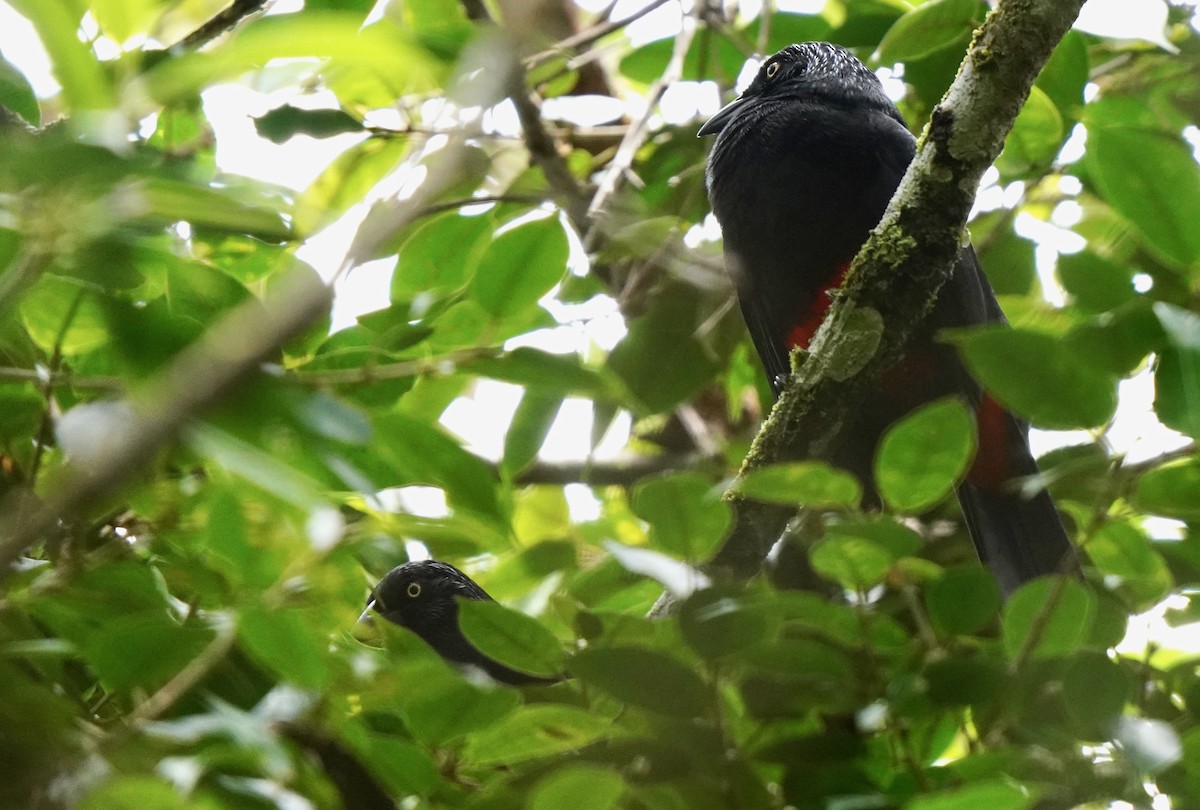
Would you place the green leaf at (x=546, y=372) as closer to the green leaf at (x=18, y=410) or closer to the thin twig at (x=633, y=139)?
the green leaf at (x=18, y=410)

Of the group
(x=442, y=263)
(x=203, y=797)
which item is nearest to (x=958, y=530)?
(x=442, y=263)

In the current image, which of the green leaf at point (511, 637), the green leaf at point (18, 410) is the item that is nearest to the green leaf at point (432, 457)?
the green leaf at point (511, 637)

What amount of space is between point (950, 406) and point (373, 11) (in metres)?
1.35

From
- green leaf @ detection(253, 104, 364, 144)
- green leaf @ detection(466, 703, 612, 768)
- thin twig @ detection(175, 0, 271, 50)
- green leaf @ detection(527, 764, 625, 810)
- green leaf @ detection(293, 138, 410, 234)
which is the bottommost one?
green leaf @ detection(466, 703, 612, 768)

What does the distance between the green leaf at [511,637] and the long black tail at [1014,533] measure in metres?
1.78

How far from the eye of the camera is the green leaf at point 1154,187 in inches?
50.4

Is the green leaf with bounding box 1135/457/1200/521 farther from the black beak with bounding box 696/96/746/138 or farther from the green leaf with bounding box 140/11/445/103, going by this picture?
the black beak with bounding box 696/96/746/138

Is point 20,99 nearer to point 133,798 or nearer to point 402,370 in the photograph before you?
point 402,370

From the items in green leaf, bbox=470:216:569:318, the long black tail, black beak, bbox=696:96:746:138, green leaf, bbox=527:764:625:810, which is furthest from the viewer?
black beak, bbox=696:96:746:138

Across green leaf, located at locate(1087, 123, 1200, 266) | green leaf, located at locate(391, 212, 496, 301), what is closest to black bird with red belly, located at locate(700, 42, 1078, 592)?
green leaf, located at locate(391, 212, 496, 301)

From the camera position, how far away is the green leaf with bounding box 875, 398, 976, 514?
119cm

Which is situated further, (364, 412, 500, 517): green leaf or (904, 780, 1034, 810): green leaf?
(364, 412, 500, 517): green leaf

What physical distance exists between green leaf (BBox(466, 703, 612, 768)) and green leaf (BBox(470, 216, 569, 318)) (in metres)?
0.56

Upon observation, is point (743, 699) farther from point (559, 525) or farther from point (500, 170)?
point (500, 170)
